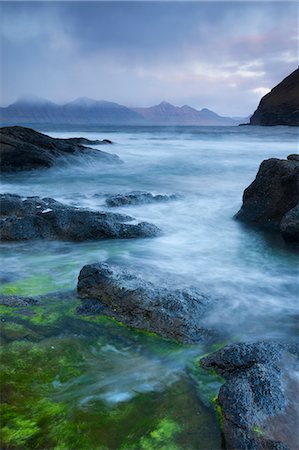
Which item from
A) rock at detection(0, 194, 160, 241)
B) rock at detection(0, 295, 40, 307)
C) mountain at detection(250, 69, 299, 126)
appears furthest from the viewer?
mountain at detection(250, 69, 299, 126)

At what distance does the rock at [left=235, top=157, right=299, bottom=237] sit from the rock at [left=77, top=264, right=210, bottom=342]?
369 cm

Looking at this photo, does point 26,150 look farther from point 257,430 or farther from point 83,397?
point 257,430

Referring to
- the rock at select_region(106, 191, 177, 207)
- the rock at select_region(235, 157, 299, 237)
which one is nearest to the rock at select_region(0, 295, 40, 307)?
the rock at select_region(235, 157, 299, 237)

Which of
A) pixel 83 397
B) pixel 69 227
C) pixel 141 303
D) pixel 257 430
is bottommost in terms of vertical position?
pixel 83 397

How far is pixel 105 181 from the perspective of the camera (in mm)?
13375

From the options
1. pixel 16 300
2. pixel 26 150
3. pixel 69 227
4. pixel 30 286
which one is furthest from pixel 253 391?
pixel 26 150

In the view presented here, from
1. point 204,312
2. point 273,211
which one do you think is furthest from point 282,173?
point 204,312

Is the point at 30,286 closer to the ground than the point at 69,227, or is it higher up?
closer to the ground

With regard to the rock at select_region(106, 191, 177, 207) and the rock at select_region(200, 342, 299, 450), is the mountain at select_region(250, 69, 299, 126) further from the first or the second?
the rock at select_region(200, 342, 299, 450)

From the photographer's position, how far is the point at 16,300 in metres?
4.26

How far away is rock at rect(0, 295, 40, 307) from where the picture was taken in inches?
165

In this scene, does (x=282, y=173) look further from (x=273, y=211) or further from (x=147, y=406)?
(x=147, y=406)

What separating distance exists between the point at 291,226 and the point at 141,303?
11.0ft

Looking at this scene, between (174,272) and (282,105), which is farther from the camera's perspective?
(282,105)
